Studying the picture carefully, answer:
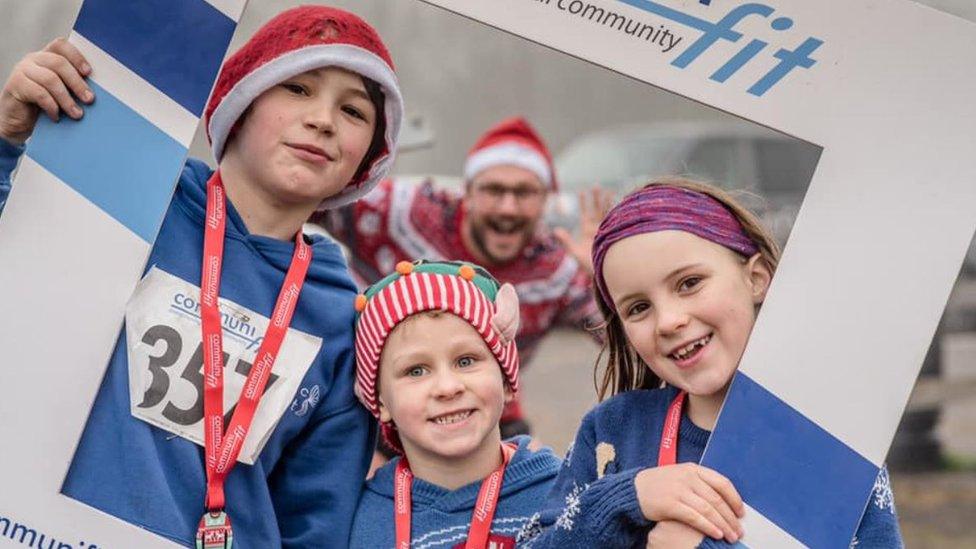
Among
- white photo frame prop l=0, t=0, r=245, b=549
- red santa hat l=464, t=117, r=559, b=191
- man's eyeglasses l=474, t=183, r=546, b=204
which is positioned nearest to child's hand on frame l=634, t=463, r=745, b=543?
white photo frame prop l=0, t=0, r=245, b=549

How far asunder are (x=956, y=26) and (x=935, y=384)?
830cm

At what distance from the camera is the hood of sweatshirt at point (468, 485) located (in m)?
2.87

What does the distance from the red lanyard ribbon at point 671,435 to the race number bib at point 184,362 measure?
2.40 ft

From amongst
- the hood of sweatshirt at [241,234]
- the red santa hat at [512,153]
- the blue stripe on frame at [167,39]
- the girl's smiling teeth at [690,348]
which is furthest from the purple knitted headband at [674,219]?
the red santa hat at [512,153]

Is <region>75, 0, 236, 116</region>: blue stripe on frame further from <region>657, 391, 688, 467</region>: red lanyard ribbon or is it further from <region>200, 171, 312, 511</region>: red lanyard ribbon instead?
A: <region>657, 391, 688, 467</region>: red lanyard ribbon

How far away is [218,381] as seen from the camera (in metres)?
2.64

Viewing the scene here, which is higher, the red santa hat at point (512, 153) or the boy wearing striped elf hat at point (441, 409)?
the red santa hat at point (512, 153)

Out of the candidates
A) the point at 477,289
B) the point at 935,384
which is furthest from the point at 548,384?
the point at 477,289

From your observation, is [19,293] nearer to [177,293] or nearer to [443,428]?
[177,293]

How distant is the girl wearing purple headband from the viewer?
236cm

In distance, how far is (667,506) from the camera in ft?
7.66

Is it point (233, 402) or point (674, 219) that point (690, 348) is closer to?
point (674, 219)

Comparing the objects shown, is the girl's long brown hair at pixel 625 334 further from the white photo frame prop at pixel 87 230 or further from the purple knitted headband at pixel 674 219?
Result: the white photo frame prop at pixel 87 230

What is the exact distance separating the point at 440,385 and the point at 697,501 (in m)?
0.68
